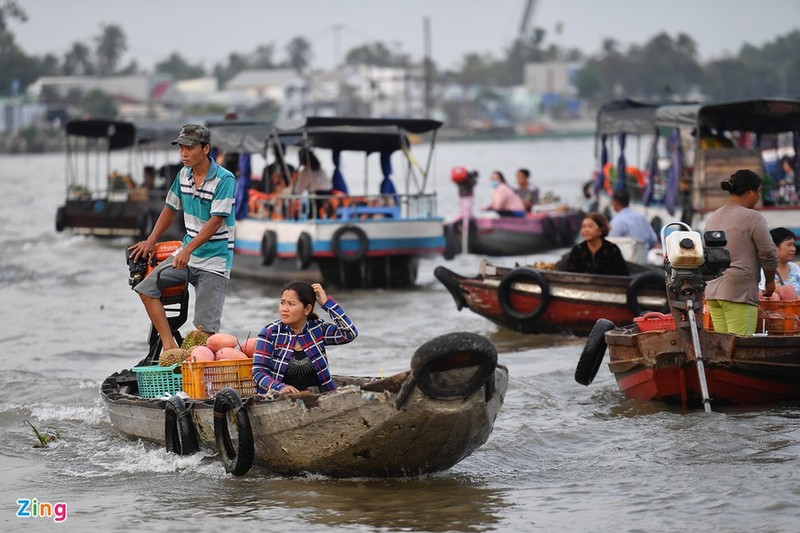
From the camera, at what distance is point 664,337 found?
9.13 m

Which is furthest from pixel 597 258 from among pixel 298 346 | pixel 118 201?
pixel 118 201

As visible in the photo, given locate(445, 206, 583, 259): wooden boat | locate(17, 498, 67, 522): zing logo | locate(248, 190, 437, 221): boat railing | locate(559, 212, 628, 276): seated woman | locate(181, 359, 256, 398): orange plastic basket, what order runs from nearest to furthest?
locate(17, 498, 67, 522): zing logo → locate(181, 359, 256, 398): orange plastic basket → locate(559, 212, 628, 276): seated woman → locate(248, 190, 437, 221): boat railing → locate(445, 206, 583, 259): wooden boat

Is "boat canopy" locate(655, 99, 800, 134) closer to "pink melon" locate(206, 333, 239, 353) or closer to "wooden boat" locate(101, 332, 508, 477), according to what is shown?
"pink melon" locate(206, 333, 239, 353)

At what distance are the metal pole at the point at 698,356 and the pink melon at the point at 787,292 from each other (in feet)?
3.02

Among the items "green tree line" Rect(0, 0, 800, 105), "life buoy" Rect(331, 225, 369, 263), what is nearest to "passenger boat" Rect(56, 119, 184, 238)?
"life buoy" Rect(331, 225, 369, 263)

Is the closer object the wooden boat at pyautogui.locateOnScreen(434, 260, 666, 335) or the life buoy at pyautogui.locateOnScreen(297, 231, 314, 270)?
the wooden boat at pyautogui.locateOnScreen(434, 260, 666, 335)

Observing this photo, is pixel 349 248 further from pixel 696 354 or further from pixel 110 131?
pixel 110 131

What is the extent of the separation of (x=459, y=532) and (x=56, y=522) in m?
2.19

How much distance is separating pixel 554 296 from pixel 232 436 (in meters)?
5.83

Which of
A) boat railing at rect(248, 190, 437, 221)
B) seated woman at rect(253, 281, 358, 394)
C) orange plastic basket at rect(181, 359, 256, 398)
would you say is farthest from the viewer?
boat railing at rect(248, 190, 437, 221)

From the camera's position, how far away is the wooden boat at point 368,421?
6980 mm

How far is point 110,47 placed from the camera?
18100 centimetres

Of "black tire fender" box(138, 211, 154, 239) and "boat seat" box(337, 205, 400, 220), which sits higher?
"boat seat" box(337, 205, 400, 220)

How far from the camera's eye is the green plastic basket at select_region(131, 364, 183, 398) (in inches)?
343
